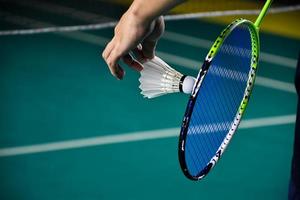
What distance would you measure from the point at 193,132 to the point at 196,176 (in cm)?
13

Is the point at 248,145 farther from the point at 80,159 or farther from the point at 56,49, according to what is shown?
the point at 56,49

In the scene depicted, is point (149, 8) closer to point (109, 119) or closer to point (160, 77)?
point (160, 77)

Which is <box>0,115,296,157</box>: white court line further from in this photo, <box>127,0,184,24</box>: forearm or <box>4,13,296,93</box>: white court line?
<box>127,0,184,24</box>: forearm

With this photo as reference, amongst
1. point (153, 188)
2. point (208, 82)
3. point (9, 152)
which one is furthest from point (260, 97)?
point (208, 82)

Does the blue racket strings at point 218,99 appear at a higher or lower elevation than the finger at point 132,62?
lower

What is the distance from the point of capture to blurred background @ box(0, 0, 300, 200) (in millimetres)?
3158

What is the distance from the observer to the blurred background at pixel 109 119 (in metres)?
3.16

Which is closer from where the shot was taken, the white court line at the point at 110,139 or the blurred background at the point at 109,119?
the blurred background at the point at 109,119

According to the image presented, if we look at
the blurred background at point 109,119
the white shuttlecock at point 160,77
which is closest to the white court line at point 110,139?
the blurred background at point 109,119

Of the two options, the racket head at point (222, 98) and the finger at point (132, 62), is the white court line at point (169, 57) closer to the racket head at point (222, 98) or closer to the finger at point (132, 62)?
the racket head at point (222, 98)

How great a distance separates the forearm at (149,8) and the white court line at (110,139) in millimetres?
2064

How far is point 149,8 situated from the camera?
1.39 m

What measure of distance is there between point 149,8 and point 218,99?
0.62 metres

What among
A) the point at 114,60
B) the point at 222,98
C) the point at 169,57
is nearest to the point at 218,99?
the point at 222,98
